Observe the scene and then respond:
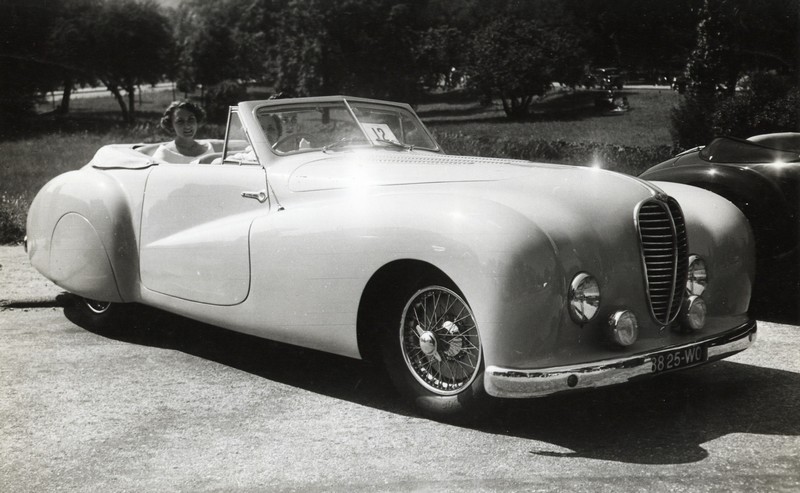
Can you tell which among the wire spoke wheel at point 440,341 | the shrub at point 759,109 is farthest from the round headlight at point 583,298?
the shrub at point 759,109

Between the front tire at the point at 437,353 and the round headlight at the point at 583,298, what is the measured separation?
1.45 ft

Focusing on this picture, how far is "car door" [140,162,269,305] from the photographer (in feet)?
16.8

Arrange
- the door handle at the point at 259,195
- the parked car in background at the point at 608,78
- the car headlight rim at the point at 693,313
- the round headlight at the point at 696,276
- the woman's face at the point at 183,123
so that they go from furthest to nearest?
1. the parked car in background at the point at 608,78
2. the woman's face at the point at 183,123
3. the door handle at the point at 259,195
4. the round headlight at the point at 696,276
5. the car headlight rim at the point at 693,313

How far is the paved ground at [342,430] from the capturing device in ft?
11.6

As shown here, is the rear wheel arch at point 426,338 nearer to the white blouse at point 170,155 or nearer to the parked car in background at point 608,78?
the white blouse at point 170,155

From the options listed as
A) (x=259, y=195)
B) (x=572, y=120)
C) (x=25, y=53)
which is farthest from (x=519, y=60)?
(x=259, y=195)

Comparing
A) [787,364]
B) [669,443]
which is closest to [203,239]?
[669,443]

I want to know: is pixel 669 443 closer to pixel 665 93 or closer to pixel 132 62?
pixel 665 93

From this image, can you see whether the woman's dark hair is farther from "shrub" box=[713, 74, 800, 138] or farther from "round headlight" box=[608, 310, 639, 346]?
"shrub" box=[713, 74, 800, 138]

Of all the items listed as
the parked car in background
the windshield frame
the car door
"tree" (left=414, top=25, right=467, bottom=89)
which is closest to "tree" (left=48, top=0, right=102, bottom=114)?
"tree" (left=414, top=25, right=467, bottom=89)

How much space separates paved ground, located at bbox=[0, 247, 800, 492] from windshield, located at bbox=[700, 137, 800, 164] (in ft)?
6.11

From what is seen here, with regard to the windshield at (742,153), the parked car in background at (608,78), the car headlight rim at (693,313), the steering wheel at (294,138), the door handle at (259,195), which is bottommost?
the car headlight rim at (693,313)

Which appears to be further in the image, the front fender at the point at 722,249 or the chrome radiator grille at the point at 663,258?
the front fender at the point at 722,249

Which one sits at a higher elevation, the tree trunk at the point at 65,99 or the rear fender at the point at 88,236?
the rear fender at the point at 88,236
